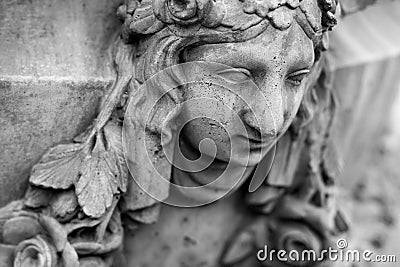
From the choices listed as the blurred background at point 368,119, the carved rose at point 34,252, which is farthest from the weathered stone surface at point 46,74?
the blurred background at point 368,119

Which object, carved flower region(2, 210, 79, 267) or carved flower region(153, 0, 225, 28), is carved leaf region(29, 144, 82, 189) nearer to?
carved flower region(2, 210, 79, 267)

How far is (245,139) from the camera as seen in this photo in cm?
127

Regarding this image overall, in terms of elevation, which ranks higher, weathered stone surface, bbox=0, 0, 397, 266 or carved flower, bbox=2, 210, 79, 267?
weathered stone surface, bbox=0, 0, 397, 266

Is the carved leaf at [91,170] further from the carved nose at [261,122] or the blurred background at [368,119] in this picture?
the blurred background at [368,119]

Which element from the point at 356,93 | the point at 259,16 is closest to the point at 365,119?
the point at 356,93

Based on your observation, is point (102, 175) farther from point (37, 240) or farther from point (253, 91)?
point (253, 91)

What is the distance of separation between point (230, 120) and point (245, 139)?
0.06m

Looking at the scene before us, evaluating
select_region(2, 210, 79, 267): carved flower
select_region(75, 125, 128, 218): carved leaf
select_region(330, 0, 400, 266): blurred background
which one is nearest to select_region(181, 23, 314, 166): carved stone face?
select_region(75, 125, 128, 218): carved leaf

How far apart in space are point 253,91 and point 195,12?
7.5 inches

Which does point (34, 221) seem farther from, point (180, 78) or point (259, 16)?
point (259, 16)

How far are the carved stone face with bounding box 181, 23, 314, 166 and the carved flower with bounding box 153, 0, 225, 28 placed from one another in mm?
56

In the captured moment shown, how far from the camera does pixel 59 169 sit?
1.24m

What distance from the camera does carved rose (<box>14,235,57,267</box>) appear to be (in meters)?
1.23

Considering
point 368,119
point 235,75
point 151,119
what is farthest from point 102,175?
point 368,119
